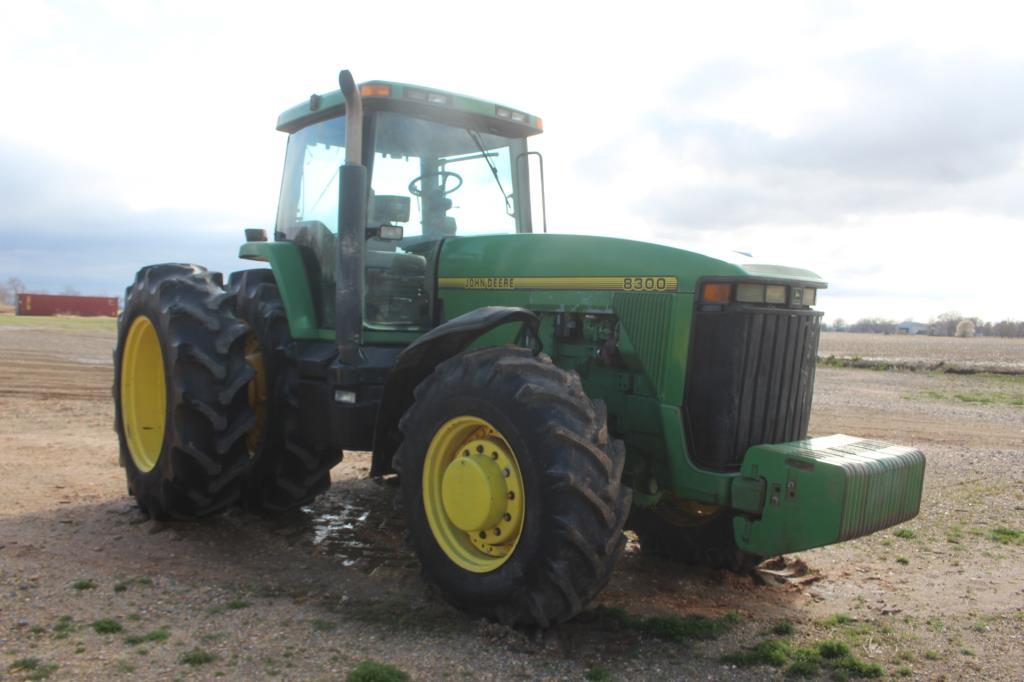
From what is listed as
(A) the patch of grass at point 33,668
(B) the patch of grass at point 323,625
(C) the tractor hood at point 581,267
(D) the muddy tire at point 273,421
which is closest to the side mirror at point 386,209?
(C) the tractor hood at point 581,267

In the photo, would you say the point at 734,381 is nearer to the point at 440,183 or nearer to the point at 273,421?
the point at 440,183

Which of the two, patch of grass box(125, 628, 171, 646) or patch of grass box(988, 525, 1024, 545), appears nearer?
patch of grass box(125, 628, 171, 646)

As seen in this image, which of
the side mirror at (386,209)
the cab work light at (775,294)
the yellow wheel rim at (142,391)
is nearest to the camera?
the cab work light at (775,294)

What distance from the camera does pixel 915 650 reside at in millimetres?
4406

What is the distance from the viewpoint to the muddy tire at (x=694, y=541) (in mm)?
5512

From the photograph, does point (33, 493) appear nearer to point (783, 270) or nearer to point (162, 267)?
point (162, 267)

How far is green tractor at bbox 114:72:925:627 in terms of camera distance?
414 cm

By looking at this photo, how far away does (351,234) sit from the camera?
213 inches

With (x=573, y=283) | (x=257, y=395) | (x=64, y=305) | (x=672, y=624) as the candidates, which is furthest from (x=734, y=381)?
(x=64, y=305)

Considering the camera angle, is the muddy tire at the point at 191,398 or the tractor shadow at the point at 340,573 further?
the muddy tire at the point at 191,398

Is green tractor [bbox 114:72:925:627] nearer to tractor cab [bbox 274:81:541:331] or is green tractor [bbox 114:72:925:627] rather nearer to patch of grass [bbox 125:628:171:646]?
tractor cab [bbox 274:81:541:331]

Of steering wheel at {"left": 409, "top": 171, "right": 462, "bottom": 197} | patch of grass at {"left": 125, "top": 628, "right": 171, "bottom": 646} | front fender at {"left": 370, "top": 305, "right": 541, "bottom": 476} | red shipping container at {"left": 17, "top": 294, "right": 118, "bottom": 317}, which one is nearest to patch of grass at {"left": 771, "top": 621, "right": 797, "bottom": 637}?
front fender at {"left": 370, "top": 305, "right": 541, "bottom": 476}

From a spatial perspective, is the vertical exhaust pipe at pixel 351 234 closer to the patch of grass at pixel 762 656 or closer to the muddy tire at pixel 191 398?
the muddy tire at pixel 191 398

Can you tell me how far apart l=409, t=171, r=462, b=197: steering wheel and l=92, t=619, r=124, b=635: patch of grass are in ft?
10.6
